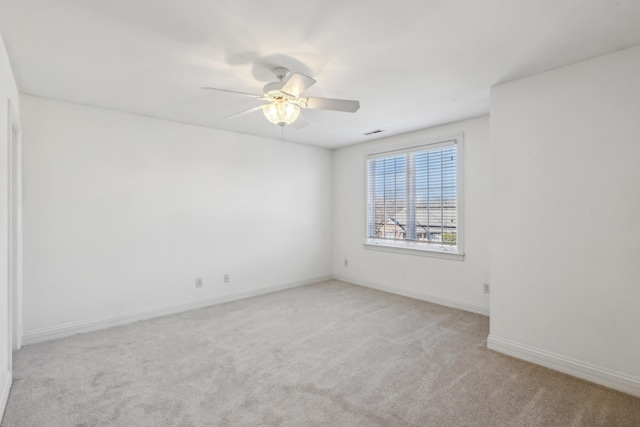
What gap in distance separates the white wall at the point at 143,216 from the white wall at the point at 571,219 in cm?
317

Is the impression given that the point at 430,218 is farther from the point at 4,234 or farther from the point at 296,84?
the point at 4,234

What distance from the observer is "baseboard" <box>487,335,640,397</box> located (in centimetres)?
230

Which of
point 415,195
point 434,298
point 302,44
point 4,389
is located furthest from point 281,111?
point 434,298

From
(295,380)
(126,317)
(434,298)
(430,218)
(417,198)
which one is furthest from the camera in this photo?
(417,198)

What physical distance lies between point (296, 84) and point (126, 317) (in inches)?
128

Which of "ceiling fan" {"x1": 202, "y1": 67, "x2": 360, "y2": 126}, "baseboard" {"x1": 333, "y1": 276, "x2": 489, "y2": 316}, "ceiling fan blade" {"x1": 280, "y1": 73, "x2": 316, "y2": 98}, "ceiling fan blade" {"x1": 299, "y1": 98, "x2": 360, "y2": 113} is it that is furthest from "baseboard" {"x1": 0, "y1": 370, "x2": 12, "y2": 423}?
"baseboard" {"x1": 333, "y1": 276, "x2": 489, "y2": 316}

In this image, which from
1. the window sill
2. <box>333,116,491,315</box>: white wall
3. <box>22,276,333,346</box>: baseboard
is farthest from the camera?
the window sill

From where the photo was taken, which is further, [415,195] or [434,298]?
[415,195]

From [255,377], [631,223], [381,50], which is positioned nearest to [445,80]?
[381,50]

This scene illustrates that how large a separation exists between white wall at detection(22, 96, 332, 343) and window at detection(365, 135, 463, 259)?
51.3 inches

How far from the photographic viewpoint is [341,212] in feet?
19.1

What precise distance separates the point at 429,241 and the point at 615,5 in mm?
3187

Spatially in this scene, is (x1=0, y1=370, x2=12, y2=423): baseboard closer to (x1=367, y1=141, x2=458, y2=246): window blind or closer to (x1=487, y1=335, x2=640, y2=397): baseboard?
(x1=487, y1=335, x2=640, y2=397): baseboard

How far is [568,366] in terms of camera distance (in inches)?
100
